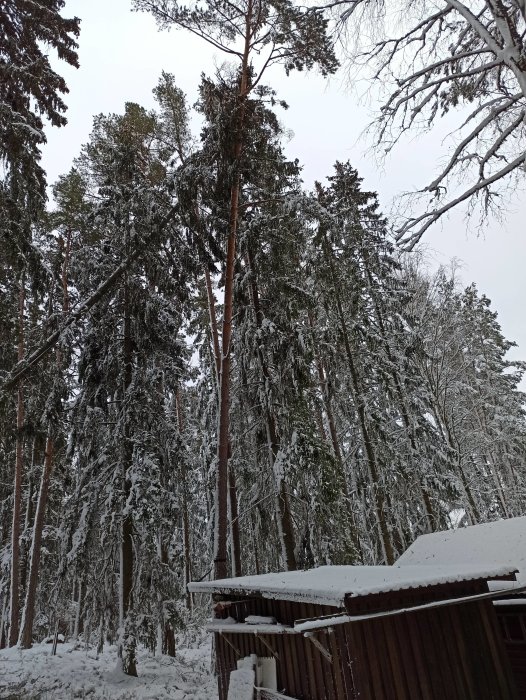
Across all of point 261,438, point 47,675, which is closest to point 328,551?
point 261,438

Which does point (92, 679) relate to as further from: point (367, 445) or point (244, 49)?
point (244, 49)

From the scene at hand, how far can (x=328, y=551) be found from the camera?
10242mm

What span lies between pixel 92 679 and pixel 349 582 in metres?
7.99

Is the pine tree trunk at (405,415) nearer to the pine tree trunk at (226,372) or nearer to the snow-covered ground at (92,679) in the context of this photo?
the pine tree trunk at (226,372)

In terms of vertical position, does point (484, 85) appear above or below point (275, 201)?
below

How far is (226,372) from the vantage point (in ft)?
31.3

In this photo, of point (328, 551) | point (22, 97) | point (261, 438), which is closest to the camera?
point (22, 97)

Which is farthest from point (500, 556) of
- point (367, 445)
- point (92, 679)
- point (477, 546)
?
point (92, 679)

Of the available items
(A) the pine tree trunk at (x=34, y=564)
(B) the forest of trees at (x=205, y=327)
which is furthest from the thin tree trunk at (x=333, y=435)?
(A) the pine tree trunk at (x=34, y=564)

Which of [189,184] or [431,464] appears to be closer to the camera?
[189,184]

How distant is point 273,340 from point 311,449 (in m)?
2.85

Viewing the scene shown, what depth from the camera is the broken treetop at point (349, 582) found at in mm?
4422

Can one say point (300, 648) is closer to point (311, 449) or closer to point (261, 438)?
point (311, 449)

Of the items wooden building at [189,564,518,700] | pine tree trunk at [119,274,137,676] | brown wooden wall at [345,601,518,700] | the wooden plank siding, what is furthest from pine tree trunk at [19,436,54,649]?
brown wooden wall at [345,601,518,700]
